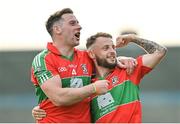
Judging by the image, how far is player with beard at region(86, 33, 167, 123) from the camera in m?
8.19

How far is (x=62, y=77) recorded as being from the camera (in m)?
8.03

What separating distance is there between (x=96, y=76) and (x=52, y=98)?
691 millimetres

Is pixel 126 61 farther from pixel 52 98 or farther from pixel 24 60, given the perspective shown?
pixel 24 60

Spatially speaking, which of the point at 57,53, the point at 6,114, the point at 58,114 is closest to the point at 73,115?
the point at 58,114

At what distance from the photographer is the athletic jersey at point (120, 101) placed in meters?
8.17

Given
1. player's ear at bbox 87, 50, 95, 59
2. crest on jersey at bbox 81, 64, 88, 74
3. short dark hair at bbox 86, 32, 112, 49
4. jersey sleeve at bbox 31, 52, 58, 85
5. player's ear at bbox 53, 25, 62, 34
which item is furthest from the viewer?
short dark hair at bbox 86, 32, 112, 49

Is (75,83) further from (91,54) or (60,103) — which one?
(91,54)

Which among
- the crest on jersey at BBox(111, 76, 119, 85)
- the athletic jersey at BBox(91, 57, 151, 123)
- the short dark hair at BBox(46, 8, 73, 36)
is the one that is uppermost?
the short dark hair at BBox(46, 8, 73, 36)

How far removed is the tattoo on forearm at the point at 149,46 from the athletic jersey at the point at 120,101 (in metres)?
0.14

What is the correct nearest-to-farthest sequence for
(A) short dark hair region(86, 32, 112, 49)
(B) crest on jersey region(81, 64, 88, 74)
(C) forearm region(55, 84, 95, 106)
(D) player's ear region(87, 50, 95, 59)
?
(C) forearm region(55, 84, 95, 106) → (B) crest on jersey region(81, 64, 88, 74) → (D) player's ear region(87, 50, 95, 59) → (A) short dark hair region(86, 32, 112, 49)

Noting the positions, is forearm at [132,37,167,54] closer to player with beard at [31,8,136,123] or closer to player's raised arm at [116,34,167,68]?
player's raised arm at [116,34,167,68]

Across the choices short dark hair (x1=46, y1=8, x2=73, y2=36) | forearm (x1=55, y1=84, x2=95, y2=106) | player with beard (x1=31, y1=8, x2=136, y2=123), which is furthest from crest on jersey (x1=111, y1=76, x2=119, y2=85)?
short dark hair (x1=46, y1=8, x2=73, y2=36)

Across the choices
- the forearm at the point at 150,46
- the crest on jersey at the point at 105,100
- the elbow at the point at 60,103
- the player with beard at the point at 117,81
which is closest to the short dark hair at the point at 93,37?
the player with beard at the point at 117,81

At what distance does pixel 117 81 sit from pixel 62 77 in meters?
0.63
